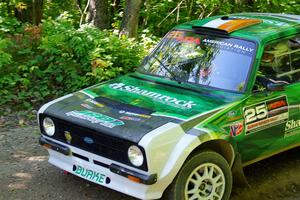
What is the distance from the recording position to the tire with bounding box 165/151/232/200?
420cm

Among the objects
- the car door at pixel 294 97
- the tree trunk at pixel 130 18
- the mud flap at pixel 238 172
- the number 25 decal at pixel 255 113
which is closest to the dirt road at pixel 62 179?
the mud flap at pixel 238 172

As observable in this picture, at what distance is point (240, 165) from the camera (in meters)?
4.74

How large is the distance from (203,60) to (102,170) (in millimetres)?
1680

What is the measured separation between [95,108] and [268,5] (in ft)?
31.3

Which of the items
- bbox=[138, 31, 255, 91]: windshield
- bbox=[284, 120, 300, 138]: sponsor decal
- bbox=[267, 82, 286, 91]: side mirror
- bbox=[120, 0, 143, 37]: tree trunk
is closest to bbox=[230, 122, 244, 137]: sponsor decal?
Answer: bbox=[138, 31, 255, 91]: windshield

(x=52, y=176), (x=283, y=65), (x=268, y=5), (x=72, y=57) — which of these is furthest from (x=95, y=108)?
(x=268, y=5)

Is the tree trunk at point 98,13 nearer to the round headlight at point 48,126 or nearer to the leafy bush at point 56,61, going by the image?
the leafy bush at point 56,61

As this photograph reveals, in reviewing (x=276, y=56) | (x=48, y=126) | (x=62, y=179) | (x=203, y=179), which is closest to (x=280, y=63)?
(x=276, y=56)

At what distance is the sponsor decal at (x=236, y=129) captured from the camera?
4.55 m

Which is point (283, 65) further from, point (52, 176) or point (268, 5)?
point (268, 5)

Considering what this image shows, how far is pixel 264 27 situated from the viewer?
541 cm

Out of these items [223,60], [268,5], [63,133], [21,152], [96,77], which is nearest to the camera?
[63,133]

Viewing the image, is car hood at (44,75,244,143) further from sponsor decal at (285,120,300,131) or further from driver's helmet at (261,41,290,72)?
sponsor decal at (285,120,300,131)

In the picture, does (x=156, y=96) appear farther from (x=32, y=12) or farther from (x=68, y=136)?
(x=32, y=12)
